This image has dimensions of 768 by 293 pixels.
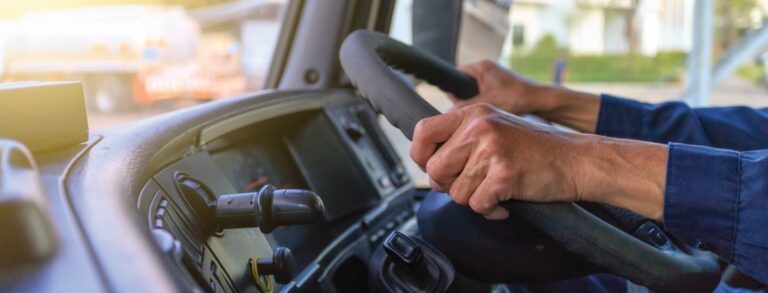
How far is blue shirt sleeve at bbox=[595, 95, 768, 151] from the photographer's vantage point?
164 cm

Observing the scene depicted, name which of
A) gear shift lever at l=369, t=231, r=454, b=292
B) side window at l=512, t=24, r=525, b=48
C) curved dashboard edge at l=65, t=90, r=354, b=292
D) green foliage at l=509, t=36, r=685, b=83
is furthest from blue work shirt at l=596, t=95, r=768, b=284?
green foliage at l=509, t=36, r=685, b=83

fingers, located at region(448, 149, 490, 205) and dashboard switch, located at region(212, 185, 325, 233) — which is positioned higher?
fingers, located at region(448, 149, 490, 205)

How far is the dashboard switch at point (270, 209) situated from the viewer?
0.95 m

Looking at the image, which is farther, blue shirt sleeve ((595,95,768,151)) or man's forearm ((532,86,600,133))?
man's forearm ((532,86,600,133))

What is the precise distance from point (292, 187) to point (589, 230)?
0.86m

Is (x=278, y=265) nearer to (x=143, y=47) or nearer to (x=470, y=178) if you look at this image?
(x=470, y=178)

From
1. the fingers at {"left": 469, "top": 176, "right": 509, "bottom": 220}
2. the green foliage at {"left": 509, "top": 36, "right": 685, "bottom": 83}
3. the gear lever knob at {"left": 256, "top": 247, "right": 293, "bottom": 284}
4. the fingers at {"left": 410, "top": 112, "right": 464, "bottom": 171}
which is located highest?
the fingers at {"left": 410, "top": 112, "right": 464, "bottom": 171}

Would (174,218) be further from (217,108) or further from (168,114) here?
(217,108)

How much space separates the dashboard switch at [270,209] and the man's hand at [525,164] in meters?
0.15

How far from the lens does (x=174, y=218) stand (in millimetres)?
962

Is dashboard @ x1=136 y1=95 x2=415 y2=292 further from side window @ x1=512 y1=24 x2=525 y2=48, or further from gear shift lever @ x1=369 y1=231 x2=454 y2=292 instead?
side window @ x1=512 y1=24 x2=525 y2=48

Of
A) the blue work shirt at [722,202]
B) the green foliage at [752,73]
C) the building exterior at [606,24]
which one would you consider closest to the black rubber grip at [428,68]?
the blue work shirt at [722,202]

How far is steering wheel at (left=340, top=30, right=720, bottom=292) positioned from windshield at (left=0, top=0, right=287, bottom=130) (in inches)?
23.9

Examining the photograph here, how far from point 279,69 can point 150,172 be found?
1.30 metres
